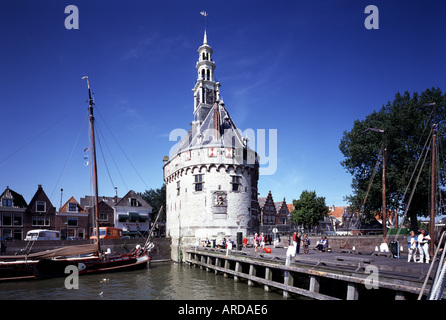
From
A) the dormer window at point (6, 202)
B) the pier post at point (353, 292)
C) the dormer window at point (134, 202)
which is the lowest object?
the pier post at point (353, 292)

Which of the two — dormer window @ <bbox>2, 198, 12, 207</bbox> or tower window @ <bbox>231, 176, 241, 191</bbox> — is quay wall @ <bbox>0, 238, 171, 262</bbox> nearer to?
dormer window @ <bbox>2, 198, 12, 207</bbox>

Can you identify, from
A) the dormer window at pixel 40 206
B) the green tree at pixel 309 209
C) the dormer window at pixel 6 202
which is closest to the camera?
the dormer window at pixel 6 202

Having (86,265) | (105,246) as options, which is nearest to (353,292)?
(86,265)

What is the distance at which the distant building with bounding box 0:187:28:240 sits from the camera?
128 ft

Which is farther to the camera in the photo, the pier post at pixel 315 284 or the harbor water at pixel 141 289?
the harbor water at pixel 141 289

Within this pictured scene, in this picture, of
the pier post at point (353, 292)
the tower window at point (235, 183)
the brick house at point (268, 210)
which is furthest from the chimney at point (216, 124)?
the pier post at point (353, 292)

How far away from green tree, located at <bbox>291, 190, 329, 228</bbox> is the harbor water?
3736 centimetres

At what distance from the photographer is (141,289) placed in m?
20.2

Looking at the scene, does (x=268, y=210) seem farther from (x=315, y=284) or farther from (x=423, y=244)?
(x=315, y=284)

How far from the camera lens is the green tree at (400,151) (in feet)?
113

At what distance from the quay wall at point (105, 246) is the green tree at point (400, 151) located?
2448 cm

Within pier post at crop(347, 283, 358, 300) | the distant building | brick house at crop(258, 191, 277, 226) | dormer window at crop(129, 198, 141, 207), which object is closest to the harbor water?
pier post at crop(347, 283, 358, 300)

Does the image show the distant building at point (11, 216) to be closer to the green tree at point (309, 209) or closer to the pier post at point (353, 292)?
the pier post at point (353, 292)
